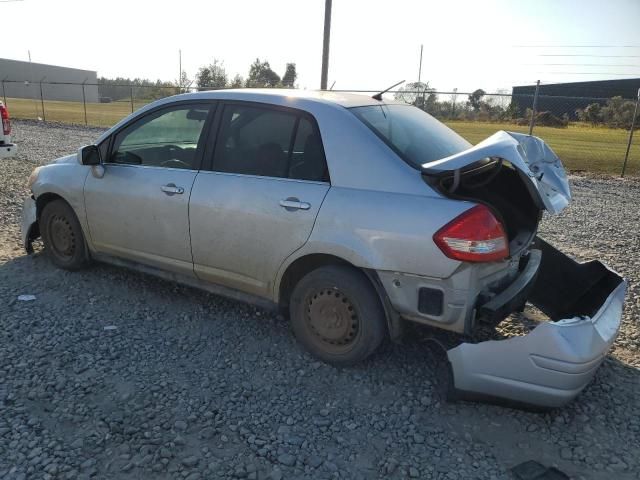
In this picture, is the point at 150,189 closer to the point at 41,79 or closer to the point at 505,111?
the point at 505,111

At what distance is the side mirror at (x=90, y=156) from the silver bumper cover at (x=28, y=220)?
1022 mm

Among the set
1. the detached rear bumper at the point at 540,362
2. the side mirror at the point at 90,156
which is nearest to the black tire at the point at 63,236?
the side mirror at the point at 90,156

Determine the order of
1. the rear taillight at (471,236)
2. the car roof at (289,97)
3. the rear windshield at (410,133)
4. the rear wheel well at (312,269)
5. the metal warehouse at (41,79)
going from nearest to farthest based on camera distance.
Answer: the rear taillight at (471,236)
the rear wheel well at (312,269)
the rear windshield at (410,133)
the car roof at (289,97)
the metal warehouse at (41,79)

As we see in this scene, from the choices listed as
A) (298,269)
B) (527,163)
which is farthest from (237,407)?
(527,163)

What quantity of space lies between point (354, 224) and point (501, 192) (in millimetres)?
1218

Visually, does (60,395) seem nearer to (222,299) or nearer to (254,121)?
(222,299)

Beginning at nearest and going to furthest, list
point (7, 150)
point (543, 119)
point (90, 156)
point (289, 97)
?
point (289, 97), point (90, 156), point (7, 150), point (543, 119)

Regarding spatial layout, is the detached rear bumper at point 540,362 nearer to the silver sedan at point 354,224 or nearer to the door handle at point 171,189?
the silver sedan at point 354,224

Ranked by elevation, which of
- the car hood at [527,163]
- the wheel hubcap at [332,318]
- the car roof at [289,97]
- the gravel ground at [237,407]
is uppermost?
the car roof at [289,97]

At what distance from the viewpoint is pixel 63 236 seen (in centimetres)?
484

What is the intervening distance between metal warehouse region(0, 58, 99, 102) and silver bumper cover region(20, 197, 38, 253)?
62.6 metres

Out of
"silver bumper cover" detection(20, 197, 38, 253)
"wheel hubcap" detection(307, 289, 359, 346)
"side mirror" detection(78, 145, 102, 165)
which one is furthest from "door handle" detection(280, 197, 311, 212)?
"silver bumper cover" detection(20, 197, 38, 253)

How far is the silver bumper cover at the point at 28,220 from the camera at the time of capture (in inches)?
197

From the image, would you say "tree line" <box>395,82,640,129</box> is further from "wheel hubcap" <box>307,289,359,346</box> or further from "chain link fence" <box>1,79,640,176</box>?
"wheel hubcap" <box>307,289,359,346</box>
